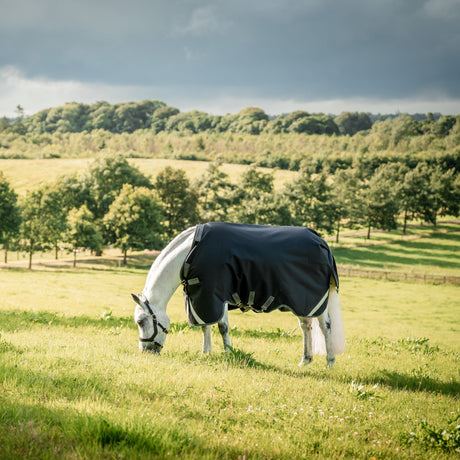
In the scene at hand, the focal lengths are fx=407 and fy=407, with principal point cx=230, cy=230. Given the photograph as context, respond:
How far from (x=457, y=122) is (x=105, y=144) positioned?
11831cm

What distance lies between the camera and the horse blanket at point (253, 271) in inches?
323

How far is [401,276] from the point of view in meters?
47.1

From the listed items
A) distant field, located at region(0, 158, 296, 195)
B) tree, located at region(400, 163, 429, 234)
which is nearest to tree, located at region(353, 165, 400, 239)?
tree, located at region(400, 163, 429, 234)

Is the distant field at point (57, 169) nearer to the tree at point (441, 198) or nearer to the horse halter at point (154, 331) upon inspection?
the tree at point (441, 198)

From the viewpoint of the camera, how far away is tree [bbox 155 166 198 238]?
201 feet

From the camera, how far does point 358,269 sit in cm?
4888

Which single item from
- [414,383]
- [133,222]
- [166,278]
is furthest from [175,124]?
[414,383]

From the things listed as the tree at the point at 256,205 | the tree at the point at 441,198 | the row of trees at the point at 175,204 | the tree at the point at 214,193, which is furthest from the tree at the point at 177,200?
the tree at the point at 441,198

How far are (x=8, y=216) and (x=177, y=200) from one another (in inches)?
935

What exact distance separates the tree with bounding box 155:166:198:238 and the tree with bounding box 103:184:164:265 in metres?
6.21

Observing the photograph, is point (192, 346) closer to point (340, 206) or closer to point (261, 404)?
point (261, 404)

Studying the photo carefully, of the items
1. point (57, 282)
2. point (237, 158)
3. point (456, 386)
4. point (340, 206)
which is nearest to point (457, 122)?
point (237, 158)

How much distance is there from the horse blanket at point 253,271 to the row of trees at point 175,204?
44682 millimetres

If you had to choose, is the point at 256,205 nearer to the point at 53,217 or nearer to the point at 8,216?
the point at 53,217
